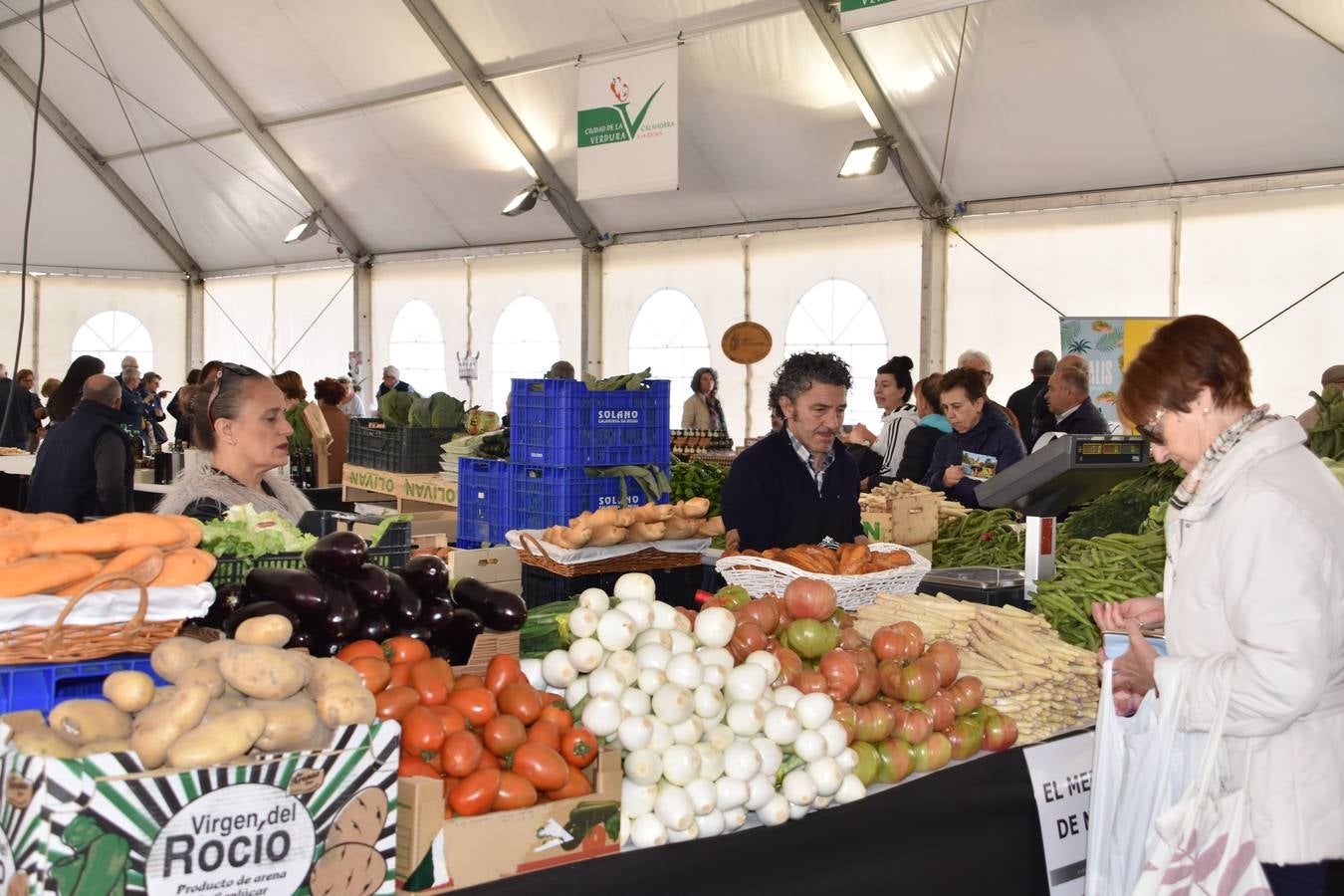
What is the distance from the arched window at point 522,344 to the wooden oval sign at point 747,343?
335cm

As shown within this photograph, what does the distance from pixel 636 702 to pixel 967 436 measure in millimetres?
4086

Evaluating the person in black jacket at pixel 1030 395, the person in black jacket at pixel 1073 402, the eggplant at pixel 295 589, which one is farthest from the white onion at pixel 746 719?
the person in black jacket at pixel 1030 395

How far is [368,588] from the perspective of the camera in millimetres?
2424

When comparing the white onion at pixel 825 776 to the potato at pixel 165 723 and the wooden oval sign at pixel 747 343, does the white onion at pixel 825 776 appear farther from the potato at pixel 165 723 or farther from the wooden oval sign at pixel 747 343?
the wooden oval sign at pixel 747 343

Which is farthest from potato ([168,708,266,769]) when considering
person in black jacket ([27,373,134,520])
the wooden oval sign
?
the wooden oval sign

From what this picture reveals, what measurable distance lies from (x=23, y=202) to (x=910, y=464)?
16249 mm

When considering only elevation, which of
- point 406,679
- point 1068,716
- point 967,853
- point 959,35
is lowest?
point 967,853

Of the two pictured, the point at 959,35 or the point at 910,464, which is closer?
the point at 910,464

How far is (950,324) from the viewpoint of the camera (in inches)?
434

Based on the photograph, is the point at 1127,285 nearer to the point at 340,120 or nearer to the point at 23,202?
the point at 340,120

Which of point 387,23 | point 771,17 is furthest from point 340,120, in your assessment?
point 771,17

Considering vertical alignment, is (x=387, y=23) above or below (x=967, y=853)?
above

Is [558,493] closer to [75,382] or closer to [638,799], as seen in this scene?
[75,382]

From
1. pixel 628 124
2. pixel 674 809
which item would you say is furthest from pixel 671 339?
pixel 674 809
